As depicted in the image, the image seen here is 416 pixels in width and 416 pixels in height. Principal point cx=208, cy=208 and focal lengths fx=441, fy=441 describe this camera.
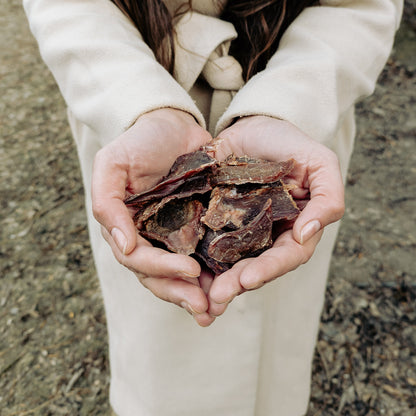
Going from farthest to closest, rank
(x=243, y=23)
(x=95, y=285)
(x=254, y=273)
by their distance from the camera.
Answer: (x=95, y=285)
(x=243, y=23)
(x=254, y=273)

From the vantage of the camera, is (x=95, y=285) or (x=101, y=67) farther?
(x=95, y=285)

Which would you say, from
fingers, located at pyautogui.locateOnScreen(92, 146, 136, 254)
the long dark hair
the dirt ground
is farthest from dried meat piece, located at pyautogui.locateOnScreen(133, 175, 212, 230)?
the dirt ground

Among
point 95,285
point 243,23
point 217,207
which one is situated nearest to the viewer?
point 217,207

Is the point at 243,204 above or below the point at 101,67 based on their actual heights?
below

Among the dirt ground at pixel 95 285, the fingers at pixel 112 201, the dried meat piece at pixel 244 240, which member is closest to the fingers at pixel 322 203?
the dried meat piece at pixel 244 240

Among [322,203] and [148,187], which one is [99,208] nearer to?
[148,187]

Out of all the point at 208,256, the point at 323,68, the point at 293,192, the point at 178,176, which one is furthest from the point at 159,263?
the point at 323,68
